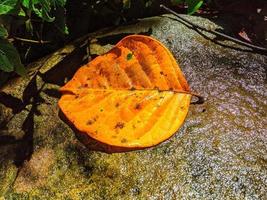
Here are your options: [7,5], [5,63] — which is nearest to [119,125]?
[5,63]

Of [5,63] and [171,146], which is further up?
[5,63]

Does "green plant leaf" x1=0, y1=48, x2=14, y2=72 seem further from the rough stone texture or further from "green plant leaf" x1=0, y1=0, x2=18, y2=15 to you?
the rough stone texture

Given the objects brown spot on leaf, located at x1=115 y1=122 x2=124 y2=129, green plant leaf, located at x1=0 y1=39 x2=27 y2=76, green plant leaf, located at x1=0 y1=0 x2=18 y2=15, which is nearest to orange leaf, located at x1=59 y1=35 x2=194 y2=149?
brown spot on leaf, located at x1=115 y1=122 x2=124 y2=129

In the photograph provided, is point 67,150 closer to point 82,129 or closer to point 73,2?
point 82,129

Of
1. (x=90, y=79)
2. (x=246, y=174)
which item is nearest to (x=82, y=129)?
(x=90, y=79)

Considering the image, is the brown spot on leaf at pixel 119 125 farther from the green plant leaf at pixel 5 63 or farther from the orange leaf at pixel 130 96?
the green plant leaf at pixel 5 63

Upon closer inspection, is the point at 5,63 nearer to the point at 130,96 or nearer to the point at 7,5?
the point at 7,5

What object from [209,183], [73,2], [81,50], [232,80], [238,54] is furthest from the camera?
[73,2]
